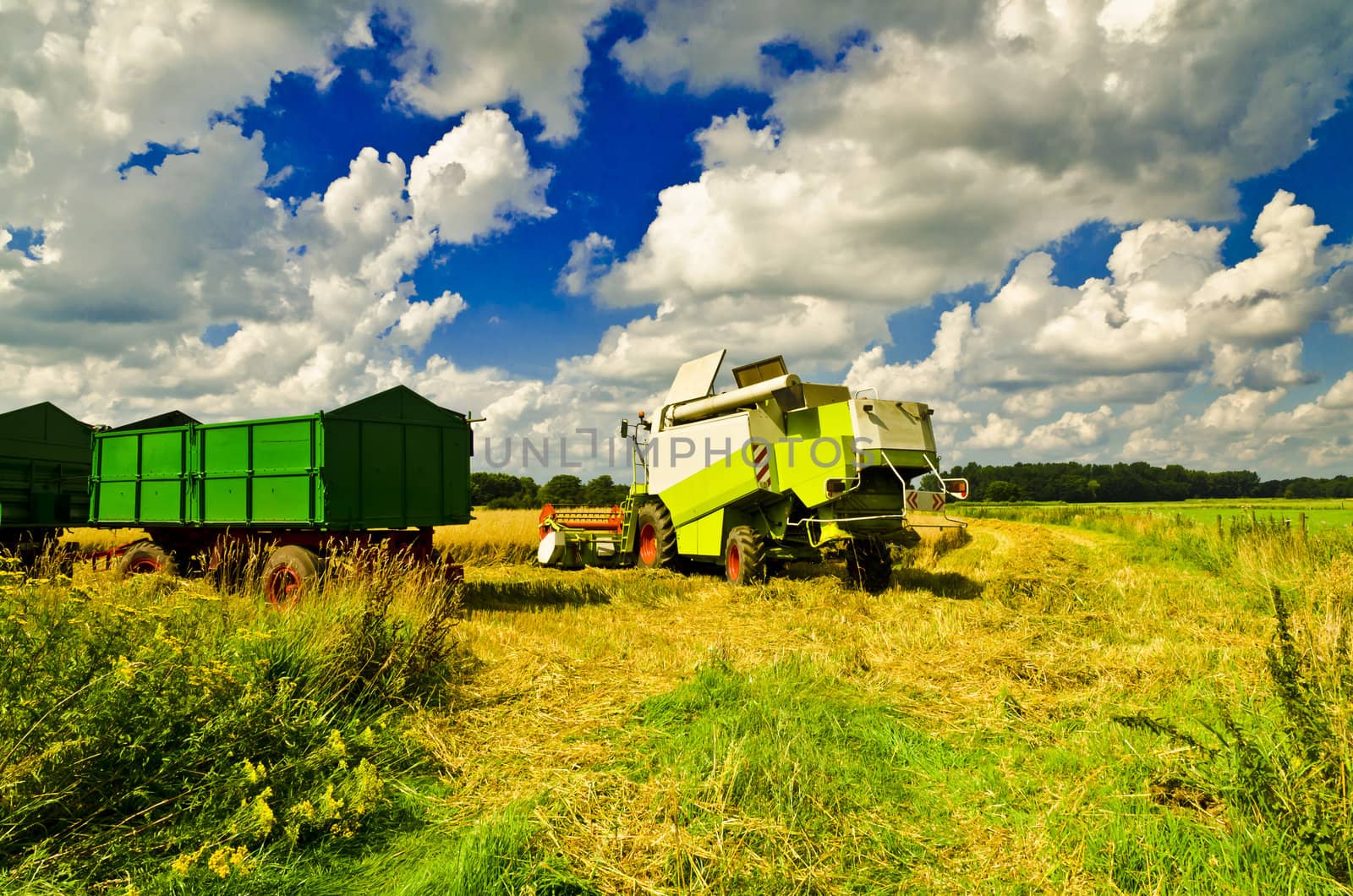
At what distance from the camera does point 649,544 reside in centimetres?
1370

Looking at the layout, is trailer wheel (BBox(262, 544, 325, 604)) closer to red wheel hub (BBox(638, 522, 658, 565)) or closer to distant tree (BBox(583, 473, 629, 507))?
red wheel hub (BBox(638, 522, 658, 565))

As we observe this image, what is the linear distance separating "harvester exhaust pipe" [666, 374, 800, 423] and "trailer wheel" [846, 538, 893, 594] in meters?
2.33

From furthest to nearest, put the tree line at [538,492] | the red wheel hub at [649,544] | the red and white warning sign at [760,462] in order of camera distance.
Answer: the tree line at [538,492]
the red wheel hub at [649,544]
the red and white warning sign at [760,462]

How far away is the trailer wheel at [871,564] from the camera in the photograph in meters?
10.7

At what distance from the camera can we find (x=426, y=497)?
968 centimetres

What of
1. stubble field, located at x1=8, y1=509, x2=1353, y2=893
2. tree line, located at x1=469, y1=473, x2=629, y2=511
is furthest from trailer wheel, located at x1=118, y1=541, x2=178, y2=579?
tree line, located at x1=469, y1=473, x2=629, y2=511

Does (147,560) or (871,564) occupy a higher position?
(147,560)

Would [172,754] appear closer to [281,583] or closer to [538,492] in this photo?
[281,583]

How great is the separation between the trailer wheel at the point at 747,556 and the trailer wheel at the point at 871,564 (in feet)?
4.13

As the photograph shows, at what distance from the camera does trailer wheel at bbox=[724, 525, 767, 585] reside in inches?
422

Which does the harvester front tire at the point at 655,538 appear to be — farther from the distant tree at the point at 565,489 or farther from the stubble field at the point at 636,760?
the distant tree at the point at 565,489

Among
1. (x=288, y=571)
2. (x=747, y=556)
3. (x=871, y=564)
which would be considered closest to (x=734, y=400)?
(x=747, y=556)

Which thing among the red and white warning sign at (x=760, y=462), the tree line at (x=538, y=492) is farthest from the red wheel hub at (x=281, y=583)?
the tree line at (x=538, y=492)

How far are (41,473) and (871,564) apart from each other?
45.3 ft
